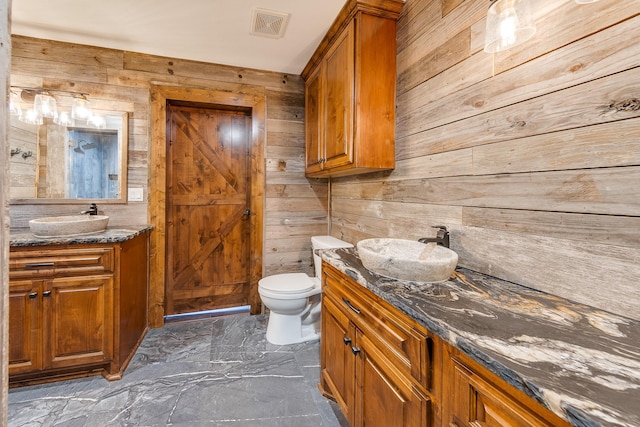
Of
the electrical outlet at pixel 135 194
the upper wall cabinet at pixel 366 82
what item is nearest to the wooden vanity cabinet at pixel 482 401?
the upper wall cabinet at pixel 366 82

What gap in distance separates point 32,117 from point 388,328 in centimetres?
288

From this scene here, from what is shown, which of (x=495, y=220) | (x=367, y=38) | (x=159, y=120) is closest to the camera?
(x=495, y=220)

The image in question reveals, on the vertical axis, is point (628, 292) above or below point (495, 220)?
below

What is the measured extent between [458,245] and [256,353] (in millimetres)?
1619

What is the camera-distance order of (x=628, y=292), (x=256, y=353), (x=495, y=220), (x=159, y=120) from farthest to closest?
(x=159, y=120), (x=256, y=353), (x=495, y=220), (x=628, y=292)

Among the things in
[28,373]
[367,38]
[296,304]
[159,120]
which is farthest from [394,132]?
[28,373]

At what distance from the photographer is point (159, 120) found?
2.45m

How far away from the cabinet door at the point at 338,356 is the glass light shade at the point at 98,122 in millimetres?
2260

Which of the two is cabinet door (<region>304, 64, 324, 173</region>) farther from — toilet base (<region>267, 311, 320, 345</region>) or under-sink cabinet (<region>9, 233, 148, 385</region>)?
under-sink cabinet (<region>9, 233, 148, 385</region>)

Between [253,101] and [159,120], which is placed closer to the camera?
[159,120]

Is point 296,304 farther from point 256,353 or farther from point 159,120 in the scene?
point 159,120

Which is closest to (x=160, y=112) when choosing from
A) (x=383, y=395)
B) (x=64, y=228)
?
(x=64, y=228)

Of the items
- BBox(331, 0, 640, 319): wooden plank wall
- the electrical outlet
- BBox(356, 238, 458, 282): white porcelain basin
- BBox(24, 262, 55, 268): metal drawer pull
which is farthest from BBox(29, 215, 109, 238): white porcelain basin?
BBox(331, 0, 640, 319): wooden plank wall

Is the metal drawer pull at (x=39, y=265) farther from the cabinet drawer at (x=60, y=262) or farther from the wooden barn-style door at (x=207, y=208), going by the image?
the wooden barn-style door at (x=207, y=208)
